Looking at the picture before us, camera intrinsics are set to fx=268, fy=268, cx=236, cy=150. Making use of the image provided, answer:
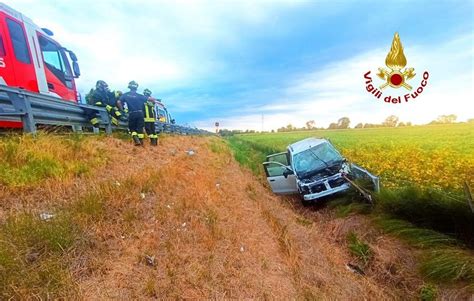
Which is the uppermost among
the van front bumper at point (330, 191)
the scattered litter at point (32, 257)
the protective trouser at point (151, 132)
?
the protective trouser at point (151, 132)

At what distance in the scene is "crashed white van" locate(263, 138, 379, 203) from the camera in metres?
7.25

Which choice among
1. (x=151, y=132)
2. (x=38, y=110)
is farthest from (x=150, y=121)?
(x=38, y=110)

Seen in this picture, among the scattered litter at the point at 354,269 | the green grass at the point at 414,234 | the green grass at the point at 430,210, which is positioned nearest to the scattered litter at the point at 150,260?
the scattered litter at the point at 354,269

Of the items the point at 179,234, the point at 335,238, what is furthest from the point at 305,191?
the point at 179,234

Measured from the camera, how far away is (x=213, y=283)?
9.37ft

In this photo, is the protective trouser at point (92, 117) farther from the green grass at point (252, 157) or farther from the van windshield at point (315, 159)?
the green grass at point (252, 157)

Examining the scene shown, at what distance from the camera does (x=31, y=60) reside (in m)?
6.89

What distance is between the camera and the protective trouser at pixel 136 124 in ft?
26.0

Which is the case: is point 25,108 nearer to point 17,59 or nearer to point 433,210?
point 17,59

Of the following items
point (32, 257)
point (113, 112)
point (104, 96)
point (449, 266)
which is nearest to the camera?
point (32, 257)

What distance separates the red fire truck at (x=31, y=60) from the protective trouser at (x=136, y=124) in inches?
87.4

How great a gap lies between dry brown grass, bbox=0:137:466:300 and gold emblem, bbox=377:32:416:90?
9.41ft

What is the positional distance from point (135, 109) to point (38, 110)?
10.1 ft

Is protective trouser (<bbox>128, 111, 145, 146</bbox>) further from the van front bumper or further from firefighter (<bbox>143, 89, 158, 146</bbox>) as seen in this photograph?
the van front bumper
